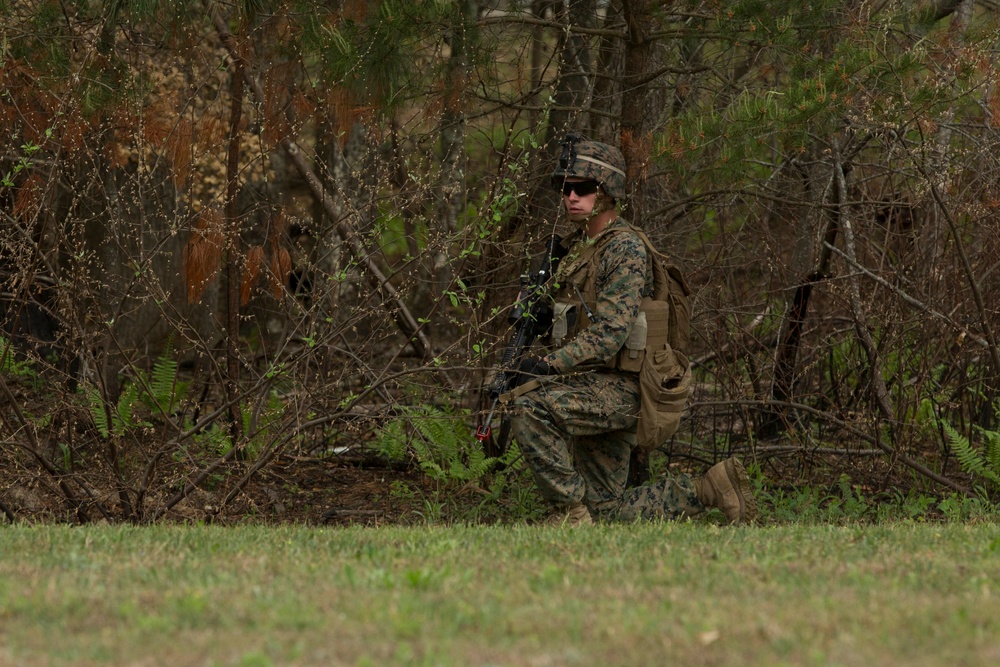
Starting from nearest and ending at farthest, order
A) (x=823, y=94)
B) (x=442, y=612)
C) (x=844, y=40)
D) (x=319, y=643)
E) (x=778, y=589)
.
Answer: (x=319, y=643) → (x=442, y=612) → (x=778, y=589) → (x=823, y=94) → (x=844, y=40)

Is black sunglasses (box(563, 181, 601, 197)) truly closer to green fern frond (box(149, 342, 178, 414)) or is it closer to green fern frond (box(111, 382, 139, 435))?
green fern frond (box(111, 382, 139, 435))

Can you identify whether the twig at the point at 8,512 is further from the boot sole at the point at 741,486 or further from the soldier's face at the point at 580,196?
the boot sole at the point at 741,486

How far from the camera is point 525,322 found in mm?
7383

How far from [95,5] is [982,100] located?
5.51 meters

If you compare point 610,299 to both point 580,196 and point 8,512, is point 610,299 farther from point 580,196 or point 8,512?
point 8,512

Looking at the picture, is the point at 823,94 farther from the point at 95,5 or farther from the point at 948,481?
the point at 95,5

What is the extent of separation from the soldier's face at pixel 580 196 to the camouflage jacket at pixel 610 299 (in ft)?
0.62

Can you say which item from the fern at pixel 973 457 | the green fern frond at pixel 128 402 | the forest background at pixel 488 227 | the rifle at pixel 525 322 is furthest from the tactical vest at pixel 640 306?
the green fern frond at pixel 128 402

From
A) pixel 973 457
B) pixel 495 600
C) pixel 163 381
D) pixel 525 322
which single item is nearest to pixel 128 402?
pixel 163 381

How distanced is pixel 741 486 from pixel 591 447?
91cm

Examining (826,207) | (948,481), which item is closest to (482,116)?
(826,207)

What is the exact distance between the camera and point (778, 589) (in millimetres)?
4641

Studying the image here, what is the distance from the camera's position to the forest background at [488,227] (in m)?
7.32

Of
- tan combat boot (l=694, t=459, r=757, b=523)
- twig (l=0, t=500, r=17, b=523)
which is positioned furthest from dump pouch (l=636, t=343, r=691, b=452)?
twig (l=0, t=500, r=17, b=523)
